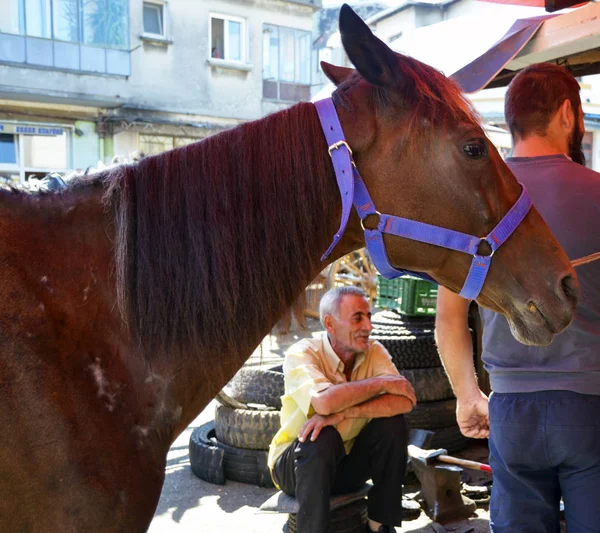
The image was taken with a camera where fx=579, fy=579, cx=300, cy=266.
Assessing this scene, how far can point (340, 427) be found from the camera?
295cm

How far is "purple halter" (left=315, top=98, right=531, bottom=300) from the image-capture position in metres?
Result: 1.49

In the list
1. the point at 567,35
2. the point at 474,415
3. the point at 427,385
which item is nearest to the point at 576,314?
the point at 474,415

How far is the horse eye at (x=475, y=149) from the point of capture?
1.49 metres

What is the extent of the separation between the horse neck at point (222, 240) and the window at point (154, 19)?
16.6 metres

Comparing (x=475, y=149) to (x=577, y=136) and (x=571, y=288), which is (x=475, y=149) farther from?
(x=577, y=136)

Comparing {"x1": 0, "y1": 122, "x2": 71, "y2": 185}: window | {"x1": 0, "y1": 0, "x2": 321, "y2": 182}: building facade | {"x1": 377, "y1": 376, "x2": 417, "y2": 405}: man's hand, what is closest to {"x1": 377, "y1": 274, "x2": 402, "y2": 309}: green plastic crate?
{"x1": 377, "y1": 376, "x2": 417, "y2": 405}: man's hand

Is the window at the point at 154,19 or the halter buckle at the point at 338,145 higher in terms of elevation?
the window at the point at 154,19

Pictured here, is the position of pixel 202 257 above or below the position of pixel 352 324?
above

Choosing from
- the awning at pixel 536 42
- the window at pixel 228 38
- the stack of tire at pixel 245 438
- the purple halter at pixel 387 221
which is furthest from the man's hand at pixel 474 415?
the window at pixel 228 38

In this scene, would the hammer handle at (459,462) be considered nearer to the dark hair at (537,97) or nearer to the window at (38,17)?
the dark hair at (537,97)

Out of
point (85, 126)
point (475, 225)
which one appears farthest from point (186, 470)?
point (85, 126)

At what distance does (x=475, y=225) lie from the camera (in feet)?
4.95

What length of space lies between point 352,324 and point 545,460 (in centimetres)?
151

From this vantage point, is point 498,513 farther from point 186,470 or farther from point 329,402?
point 186,470
